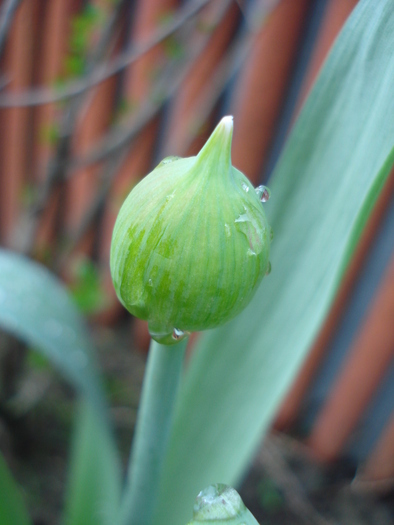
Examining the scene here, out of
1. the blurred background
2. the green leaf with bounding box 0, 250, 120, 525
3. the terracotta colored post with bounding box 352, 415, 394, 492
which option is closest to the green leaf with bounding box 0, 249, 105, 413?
the green leaf with bounding box 0, 250, 120, 525

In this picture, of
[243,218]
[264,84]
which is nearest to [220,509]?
[243,218]

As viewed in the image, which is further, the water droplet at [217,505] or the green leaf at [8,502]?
the green leaf at [8,502]

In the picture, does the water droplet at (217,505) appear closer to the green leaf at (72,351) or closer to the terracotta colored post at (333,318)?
the green leaf at (72,351)

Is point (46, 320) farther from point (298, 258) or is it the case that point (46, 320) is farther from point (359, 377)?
point (359, 377)

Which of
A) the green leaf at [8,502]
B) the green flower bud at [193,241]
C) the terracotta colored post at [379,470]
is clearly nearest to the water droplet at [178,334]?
the green flower bud at [193,241]

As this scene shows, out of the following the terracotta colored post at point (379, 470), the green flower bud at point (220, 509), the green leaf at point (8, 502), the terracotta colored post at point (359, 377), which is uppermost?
the green flower bud at point (220, 509)

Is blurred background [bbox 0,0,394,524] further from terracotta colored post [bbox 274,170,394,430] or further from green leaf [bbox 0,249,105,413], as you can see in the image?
green leaf [bbox 0,249,105,413]
